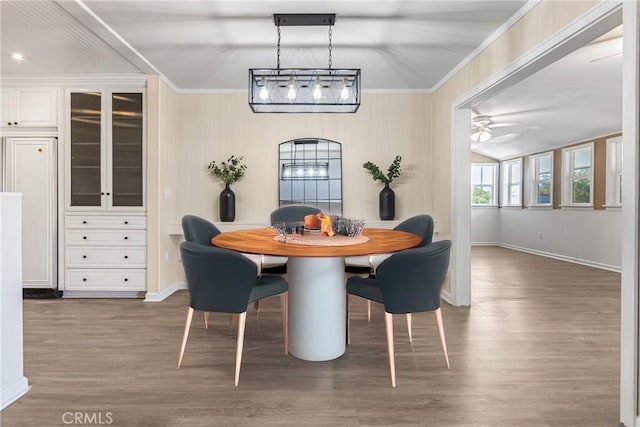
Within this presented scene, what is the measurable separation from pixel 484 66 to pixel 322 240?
213 cm

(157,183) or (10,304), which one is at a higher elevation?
(157,183)

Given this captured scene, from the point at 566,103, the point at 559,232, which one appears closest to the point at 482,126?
the point at 566,103

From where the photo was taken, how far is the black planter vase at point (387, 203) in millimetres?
4113

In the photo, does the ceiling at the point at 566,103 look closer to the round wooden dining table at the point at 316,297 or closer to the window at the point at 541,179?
the window at the point at 541,179

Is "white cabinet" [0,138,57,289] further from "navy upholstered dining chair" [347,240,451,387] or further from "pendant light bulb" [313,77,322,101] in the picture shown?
"navy upholstered dining chair" [347,240,451,387]

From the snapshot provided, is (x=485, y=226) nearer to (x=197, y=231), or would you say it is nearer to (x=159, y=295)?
(x=159, y=295)

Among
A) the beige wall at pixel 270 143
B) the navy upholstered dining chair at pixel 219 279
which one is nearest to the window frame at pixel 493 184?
the beige wall at pixel 270 143

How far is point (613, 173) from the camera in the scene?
18.5 ft

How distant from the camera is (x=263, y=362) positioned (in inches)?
90.7

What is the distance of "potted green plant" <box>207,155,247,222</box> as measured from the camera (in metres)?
4.11

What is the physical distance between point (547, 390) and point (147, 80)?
14.0ft

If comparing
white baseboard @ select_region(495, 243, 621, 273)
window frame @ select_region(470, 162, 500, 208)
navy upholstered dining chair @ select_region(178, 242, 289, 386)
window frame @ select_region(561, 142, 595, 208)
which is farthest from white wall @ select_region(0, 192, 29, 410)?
window frame @ select_region(470, 162, 500, 208)

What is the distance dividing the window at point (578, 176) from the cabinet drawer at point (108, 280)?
696cm

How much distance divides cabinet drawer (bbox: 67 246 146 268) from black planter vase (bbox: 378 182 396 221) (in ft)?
8.78
